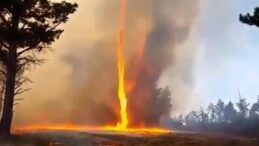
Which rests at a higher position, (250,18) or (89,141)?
(250,18)

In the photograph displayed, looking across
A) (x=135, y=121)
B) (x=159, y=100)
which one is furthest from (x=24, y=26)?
(x=159, y=100)

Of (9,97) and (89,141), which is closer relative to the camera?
(89,141)

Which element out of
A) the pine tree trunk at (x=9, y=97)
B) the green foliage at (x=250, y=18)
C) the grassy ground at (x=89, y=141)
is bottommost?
the grassy ground at (x=89, y=141)

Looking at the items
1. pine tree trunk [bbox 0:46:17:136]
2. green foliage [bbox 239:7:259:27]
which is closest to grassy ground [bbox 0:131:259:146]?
pine tree trunk [bbox 0:46:17:136]

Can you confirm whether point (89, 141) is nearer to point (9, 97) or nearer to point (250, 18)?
point (9, 97)

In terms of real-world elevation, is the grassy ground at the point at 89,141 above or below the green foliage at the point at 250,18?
below

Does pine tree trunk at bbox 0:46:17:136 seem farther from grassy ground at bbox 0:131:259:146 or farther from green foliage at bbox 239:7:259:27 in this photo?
green foliage at bbox 239:7:259:27

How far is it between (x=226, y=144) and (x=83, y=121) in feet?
160

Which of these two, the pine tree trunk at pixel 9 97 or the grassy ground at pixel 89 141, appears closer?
the grassy ground at pixel 89 141

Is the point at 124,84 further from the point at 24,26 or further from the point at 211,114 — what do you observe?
the point at 211,114

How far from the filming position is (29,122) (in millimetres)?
64812

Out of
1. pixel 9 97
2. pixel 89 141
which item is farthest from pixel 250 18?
pixel 9 97

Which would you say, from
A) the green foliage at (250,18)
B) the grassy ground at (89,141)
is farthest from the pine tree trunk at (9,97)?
the green foliage at (250,18)

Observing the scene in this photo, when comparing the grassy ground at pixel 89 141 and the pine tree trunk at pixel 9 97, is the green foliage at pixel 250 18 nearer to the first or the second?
the grassy ground at pixel 89 141
